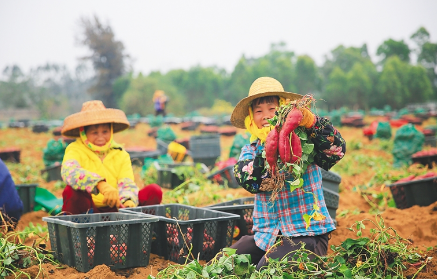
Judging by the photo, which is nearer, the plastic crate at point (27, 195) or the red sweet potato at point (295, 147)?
the red sweet potato at point (295, 147)

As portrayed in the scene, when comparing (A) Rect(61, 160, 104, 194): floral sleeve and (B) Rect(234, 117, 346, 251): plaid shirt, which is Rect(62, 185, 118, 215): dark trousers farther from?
(B) Rect(234, 117, 346, 251): plaid shirt

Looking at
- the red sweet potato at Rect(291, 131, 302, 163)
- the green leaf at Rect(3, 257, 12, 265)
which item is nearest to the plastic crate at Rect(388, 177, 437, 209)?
the red sweet potato at Rect(291, 131, 302, 163)

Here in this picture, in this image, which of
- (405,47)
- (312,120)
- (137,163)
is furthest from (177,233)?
(405,47)

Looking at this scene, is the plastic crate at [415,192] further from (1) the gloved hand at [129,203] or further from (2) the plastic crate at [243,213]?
(1) the gloved hand at [129,203]

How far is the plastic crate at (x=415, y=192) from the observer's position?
429cm

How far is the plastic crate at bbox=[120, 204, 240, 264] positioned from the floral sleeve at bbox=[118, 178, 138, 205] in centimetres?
36

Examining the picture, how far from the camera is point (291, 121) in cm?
213

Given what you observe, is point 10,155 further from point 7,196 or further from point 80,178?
point 80,178

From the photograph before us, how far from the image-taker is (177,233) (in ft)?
9.49

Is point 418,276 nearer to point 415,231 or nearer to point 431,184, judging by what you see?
point 415,231

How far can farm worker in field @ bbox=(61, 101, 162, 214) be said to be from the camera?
343 centimetres

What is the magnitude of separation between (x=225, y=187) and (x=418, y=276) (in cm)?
346

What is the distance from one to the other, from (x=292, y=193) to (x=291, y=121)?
0.58 metres

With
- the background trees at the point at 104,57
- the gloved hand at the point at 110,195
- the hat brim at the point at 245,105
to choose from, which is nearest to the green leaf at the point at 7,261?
the gloved hand at the point at 110,195
